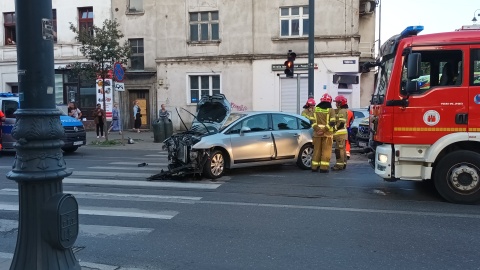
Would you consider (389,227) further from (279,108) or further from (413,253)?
(279,108)

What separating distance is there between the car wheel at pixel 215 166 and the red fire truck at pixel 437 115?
3.76 metres

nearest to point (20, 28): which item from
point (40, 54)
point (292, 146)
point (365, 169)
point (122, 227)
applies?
point (40, 54)

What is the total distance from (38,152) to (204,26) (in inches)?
844

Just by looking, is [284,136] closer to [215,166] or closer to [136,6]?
[215,166]

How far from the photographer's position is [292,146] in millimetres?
10742

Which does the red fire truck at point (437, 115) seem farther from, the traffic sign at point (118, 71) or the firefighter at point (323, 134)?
the traffic sign at point (118, 71)

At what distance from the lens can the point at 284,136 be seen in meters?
10.6

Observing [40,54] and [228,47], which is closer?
[40,54]

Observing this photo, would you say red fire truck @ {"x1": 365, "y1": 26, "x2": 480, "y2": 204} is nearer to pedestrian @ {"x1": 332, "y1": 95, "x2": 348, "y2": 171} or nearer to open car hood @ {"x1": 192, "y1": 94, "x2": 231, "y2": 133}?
pedestrian @ {"x1": 332, "y1": 95, "x2": 348, "y2": 171}

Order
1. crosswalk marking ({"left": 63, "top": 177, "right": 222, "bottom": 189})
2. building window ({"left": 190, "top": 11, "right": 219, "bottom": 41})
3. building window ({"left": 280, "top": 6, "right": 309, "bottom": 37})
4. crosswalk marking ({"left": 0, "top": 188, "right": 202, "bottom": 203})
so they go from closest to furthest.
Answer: crosswalk marking ({"left": 0, "top": 188, "right": 202, "bottom": 203}), crosswalk marking ({"left": 63, "top": 177, "right": 222, "bottom": 189}), building window ({"left": 280, "top": 6, "right": 309, "bottom": 37}), building window ({"left": 190, "top": 11, "right": 219, "bottom": 41})

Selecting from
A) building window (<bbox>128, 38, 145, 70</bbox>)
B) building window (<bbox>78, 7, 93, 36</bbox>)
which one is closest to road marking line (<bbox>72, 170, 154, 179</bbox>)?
building window (<bbox>128, 38, 145, 70</bbox>)

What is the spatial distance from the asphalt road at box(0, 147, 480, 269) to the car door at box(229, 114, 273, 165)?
580mm

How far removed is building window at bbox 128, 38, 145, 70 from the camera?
2509 centimetres

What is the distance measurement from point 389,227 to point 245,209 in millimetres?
2237
